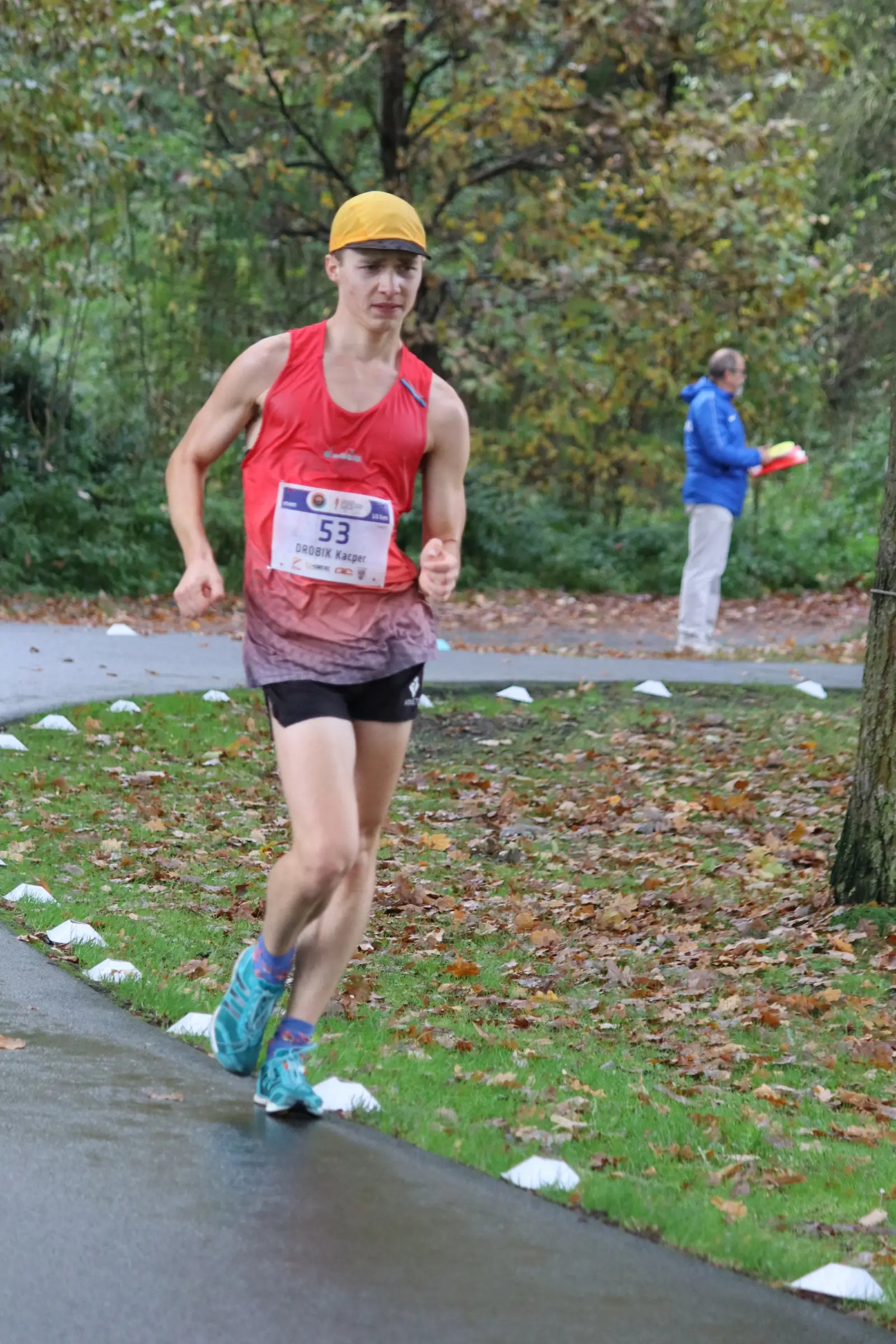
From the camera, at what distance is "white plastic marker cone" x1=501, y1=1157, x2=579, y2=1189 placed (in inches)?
183

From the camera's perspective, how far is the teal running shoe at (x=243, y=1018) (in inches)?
200

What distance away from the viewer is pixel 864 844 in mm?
8008

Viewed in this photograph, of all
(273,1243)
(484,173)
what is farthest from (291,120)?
(273,1243)

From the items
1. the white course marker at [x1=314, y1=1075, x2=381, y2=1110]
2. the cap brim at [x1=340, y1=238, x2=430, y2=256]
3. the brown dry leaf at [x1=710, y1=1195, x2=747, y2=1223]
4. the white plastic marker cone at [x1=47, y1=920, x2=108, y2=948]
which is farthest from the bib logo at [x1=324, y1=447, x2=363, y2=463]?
the white plastic marker cone at [x1=47, y1=920, x2=108, y2=948]

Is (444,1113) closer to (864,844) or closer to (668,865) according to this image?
(864,844)

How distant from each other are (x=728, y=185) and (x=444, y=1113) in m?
17.6

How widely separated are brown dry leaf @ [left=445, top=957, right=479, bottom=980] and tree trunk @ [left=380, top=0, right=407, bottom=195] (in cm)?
1499

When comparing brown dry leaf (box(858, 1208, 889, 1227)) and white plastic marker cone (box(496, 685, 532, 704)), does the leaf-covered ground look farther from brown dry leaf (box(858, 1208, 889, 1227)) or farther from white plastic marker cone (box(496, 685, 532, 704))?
white plastic marker cone (box(496, 685, 532, 704))

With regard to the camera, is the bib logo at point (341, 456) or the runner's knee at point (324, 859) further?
the bib logo at point (341, 456)

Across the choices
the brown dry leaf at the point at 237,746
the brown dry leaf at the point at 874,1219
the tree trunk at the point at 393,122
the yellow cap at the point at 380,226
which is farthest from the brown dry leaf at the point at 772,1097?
the tree trunk at the point at 393,122

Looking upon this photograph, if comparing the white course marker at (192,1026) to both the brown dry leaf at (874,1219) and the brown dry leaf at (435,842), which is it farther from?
the brown dry leaf at (435,842)

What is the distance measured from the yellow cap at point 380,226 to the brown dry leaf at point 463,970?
3089 millimetres

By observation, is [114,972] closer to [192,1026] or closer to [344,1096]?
[192,1026]

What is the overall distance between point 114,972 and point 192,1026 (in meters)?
0.67
